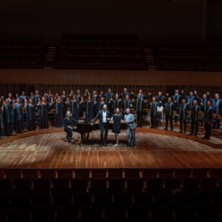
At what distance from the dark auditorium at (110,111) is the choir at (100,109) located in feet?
0.15

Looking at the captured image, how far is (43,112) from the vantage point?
1364cm

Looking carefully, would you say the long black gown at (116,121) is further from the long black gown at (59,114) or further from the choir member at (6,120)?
the choir member at (6,120)

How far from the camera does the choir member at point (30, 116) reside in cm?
1336

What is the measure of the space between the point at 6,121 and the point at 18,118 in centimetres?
63

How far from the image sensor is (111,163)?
32.5ft

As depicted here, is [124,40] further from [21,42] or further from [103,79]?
[21,42]

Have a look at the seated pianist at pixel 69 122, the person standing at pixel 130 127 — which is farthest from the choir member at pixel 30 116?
the person standing at pixel 130 127

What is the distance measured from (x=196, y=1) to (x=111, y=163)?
13556mm

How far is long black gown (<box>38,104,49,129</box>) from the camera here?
13641 mm
